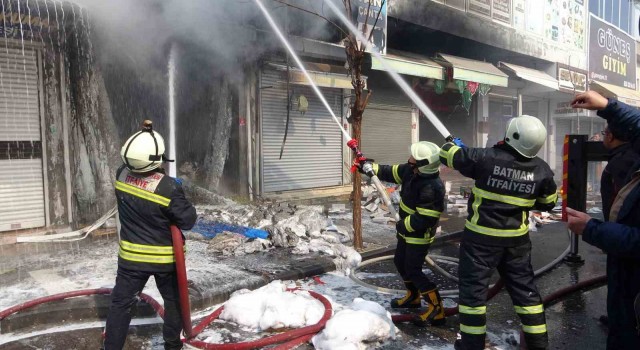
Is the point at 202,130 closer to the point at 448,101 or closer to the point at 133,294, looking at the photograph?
the point at 133,294

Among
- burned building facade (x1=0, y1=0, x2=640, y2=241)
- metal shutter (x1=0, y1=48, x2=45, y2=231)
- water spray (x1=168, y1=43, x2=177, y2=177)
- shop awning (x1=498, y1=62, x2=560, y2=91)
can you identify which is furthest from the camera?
shop awning (x1=498, y1=62, x2=560, y2=91)

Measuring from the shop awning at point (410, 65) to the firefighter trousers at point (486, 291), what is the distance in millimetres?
7452

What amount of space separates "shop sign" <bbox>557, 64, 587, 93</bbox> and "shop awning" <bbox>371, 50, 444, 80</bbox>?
319 inches

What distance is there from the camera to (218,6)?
7613 mm

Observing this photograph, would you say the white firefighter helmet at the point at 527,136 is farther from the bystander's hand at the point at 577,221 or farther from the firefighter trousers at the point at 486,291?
the bystander's hand at the point at 577,221

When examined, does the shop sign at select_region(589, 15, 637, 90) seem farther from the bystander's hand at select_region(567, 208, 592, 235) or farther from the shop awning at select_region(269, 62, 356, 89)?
the bystander's hand at select_region(567, 208, 592, 235)

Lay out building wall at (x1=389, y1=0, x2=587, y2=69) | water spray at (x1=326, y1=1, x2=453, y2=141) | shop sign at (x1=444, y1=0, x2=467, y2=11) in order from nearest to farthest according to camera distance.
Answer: water spray at (x1=326, y1=1, x2=453, y2=141), building wall at (x1=389, y1=0, x2=587, y2=69), shop sign at (x1=444, y1=0, x2=467, y2=11)

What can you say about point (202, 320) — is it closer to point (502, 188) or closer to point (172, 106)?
point (502, 188)

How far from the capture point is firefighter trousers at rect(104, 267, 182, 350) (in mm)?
2777

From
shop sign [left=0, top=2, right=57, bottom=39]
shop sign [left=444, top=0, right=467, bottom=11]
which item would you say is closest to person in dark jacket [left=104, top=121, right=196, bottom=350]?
shop sign [left=0, top=2, right=57, bottom=39]

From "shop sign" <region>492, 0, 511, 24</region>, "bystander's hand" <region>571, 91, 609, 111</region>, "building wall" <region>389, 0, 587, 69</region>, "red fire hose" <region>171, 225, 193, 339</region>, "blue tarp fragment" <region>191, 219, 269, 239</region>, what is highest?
"shop sign" <region>492, 0, 511, 24</region>

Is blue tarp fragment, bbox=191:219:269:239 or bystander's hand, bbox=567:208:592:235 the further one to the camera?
blue tarp fragment, bbox=191:219:269:239

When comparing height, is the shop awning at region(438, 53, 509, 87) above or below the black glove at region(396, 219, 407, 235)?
above

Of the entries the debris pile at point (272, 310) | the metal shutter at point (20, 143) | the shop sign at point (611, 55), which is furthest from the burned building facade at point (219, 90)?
the shop sign at point (611, 55)
